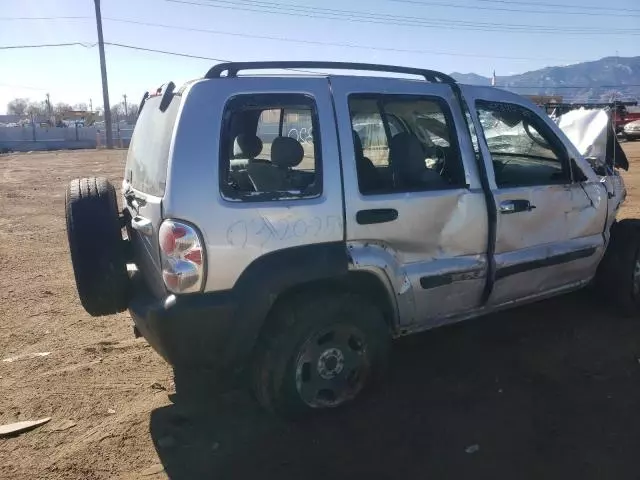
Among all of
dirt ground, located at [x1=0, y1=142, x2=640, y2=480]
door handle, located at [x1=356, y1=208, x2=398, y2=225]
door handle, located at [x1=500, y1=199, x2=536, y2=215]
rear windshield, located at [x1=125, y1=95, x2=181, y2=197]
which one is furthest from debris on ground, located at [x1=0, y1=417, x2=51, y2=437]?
door handle, located at [x1=500, y1=199, x2=536, y2=215]

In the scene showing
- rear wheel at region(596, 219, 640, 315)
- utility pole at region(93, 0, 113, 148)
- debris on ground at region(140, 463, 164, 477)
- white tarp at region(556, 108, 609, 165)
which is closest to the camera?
debris on ground at region(140, 463, 164, 477)

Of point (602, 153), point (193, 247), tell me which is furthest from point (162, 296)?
point (602, 153)

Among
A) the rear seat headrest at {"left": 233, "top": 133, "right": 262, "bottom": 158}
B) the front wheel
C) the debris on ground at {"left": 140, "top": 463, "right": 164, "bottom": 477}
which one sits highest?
the rear seat headrest at {"left": 233, "top": 133, "right": 262, "bottom": 158}

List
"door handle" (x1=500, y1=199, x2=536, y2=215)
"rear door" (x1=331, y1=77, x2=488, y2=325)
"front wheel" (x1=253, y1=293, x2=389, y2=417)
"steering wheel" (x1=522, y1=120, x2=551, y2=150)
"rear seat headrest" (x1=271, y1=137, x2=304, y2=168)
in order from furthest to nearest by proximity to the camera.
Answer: "steering wheel" (x1=522, y1=120, x2=551, y2=150) → "door handle" (x1=500, y1=199, x2=536, y2=215) → "rear seat headrest" (x1=271, y1=137, x2=304, y2=168) → "rear door" (x1=331, y1=77, x2=488, y2=325) → "front wheel" (x1=253, y1=293, x2=389, y2=417)

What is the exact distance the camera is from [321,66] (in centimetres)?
334

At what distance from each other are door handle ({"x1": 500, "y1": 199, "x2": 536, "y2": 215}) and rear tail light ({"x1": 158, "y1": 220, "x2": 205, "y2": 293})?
199 cm

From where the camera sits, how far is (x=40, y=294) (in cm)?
577

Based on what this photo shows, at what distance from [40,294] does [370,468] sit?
4.23m

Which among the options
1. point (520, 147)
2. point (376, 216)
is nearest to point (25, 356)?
point (376, 216)

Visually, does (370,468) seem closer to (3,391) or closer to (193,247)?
(193,247)

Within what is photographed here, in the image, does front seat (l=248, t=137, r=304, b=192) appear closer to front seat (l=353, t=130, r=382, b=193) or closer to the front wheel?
front seat (l=353, t=130, r=382, b=193)

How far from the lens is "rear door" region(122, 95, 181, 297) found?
9.55 feet

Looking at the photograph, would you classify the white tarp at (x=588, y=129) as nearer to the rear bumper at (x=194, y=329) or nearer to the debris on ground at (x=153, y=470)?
the rear bumper at (x=194, y=329)

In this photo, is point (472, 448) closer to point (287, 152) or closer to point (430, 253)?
point (430, 253)
